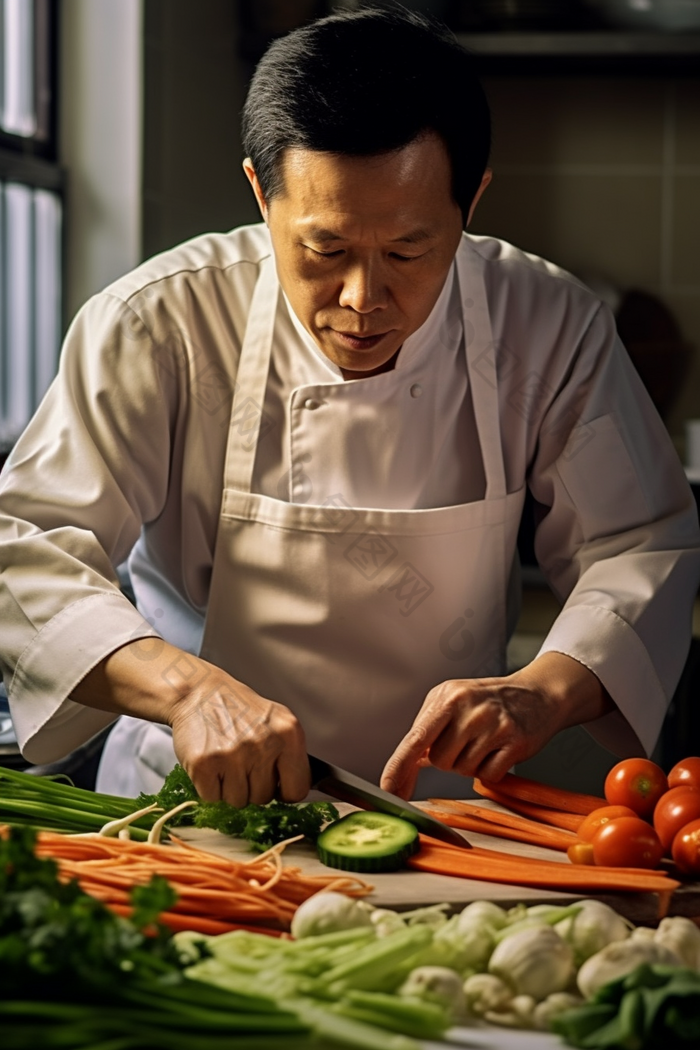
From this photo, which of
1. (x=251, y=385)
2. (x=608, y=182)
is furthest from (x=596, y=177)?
(x=251, y=385)

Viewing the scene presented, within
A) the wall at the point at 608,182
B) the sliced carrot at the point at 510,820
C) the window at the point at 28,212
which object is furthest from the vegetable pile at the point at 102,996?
the wall at the point at 608,182

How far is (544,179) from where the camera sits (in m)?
3.81

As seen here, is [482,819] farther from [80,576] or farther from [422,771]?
[80,576]

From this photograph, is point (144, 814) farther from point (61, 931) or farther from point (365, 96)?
point (365, 96)

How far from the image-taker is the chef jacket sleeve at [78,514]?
159 cm

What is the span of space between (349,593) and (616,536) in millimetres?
399

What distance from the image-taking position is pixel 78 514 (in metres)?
1.70

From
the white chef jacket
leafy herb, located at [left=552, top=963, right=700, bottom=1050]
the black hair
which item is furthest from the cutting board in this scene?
the black hair

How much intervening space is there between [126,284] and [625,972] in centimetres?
119

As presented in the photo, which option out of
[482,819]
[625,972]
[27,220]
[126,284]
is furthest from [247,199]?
[625,972]

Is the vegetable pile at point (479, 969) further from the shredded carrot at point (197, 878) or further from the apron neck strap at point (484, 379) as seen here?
the apron neck strap at point (484, 379)

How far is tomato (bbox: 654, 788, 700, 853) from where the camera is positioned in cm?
142

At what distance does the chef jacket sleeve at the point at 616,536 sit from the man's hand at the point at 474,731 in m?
0.13

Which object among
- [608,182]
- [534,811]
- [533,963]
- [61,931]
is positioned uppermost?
[608,182]
